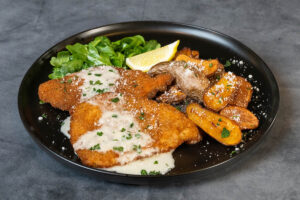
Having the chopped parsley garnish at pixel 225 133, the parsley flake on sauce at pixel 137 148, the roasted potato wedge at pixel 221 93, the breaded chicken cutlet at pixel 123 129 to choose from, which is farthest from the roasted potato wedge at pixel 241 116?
the parsley flake on sauce at pixel 137 148

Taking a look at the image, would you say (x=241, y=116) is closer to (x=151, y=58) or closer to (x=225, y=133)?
(x=225, y=133)

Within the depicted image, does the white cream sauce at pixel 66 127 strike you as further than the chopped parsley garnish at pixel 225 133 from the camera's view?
Yes

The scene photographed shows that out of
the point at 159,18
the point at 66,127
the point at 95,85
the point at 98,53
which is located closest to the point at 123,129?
the point at 66,127

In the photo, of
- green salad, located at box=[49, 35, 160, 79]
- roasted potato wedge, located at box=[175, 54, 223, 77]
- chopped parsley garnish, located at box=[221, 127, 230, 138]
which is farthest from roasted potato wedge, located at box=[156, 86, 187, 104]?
green salad, located at box=[49, 35, 160, 79]

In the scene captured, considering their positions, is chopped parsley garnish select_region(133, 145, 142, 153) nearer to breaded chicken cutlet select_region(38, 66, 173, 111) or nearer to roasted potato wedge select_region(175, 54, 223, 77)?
breaded chicken cutlet select_region(38, 66, 173, 111)

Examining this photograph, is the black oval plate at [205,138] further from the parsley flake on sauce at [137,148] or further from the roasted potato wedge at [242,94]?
the parsley flake on sauce at [137,148]
